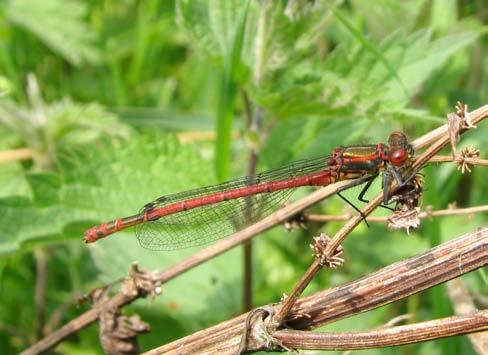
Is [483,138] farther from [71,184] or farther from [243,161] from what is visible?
[71,184]

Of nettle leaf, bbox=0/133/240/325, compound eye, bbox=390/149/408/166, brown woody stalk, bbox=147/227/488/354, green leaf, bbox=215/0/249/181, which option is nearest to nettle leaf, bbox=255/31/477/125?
green leaf, bbox=215/0/249/181

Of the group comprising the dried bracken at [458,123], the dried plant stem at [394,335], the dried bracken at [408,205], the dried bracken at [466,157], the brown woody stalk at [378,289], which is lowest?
the dried plant stem at [394,335]

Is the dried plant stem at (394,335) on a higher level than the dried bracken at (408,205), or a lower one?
lower

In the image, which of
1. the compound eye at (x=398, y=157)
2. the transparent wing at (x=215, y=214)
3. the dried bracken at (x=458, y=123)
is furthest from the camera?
the transparent wing at (x=215, y=214)

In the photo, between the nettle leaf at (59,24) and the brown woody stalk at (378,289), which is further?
the nettle leaf at (59,24)

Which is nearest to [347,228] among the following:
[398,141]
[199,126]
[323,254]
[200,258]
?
[323,254]

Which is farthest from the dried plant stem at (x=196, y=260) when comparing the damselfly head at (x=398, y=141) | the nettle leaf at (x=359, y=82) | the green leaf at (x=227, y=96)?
the green leaf at (x=227, y=96)

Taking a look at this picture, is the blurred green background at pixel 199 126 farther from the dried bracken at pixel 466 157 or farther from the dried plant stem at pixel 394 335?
the dried plant stem at pixel 394 335

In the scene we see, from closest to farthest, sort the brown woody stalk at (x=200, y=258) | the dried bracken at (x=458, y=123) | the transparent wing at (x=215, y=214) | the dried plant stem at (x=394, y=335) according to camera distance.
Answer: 1. the dried plant stem at (x=394, y=335)
2. the dried bracken at (x=458, y=123)
3. the brown woody stalk at (x=200, y=258)
4. the transparent wing at (x=215, y=214)
